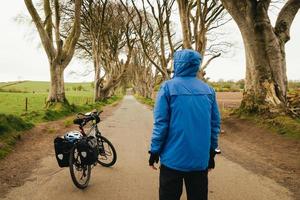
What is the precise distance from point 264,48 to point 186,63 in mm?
9817

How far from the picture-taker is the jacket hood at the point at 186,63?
326 centimetres

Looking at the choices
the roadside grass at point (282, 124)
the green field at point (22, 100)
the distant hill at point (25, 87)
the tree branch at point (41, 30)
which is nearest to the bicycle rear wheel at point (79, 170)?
the roadside grass at point (282, 124)

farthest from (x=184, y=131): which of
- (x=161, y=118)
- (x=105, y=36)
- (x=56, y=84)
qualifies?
(x=105, y=36)

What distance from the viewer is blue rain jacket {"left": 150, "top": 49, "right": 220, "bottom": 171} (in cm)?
314

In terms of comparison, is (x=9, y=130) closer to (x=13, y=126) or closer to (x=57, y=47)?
(x=13, y=126)

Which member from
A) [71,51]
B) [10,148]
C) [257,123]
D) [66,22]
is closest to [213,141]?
[10,148]

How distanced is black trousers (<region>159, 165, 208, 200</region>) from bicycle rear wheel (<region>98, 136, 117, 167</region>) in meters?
3.98

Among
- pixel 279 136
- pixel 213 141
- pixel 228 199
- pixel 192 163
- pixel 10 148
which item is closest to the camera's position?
pixel 192 163

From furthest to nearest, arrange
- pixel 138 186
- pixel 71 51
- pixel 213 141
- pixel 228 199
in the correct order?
pixel 71 51
pixel 138 186
pixel 228 199
pixel 213 141

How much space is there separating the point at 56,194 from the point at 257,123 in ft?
27.3

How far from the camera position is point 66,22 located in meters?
27.7

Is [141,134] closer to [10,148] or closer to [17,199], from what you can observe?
[10,148]

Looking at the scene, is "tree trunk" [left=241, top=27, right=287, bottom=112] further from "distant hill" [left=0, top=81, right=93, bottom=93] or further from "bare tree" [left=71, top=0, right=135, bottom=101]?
"distant hill" [left=0, top=81, right=93, bottom=93]

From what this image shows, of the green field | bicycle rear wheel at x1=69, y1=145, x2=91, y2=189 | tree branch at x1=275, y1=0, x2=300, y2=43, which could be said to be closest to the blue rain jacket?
bicycle rear wheel at x1=69, y1=145, x2=91, y2=189
